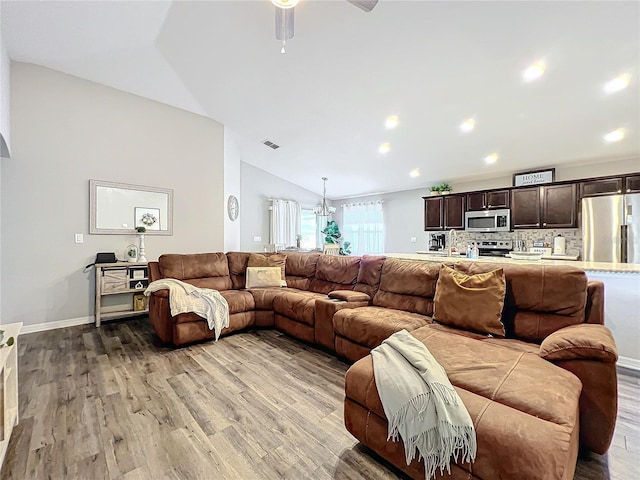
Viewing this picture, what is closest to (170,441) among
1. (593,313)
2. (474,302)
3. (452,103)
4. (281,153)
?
(474,302)

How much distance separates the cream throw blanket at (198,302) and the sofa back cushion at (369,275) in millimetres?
1602

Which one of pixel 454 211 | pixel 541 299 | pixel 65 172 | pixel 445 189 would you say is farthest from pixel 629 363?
pixel 65 172

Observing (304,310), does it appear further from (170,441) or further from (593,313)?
(593,313)

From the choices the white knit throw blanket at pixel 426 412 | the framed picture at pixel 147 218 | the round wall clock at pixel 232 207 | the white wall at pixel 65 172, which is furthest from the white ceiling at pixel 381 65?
the white knit throw blanket at pixel 426 412

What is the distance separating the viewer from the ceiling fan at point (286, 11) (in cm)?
183

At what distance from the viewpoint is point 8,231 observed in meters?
3.47

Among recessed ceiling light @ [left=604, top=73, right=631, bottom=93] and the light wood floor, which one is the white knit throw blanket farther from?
recessed ceiling light @ [left=604, top=73, right=631, bottom=93]

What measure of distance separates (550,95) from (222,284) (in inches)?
185

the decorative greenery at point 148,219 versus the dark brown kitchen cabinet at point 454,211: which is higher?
the dark brown kitchen cabinet at point 454,211

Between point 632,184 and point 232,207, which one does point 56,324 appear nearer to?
point 232,207

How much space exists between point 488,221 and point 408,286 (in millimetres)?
3457

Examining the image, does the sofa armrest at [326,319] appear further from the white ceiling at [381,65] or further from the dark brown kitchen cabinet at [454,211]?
the dark brown kitchen cabinet at [454,211]

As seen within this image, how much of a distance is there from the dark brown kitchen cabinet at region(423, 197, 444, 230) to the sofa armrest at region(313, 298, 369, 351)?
3840 millimetres

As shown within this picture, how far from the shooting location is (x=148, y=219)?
176 inches
